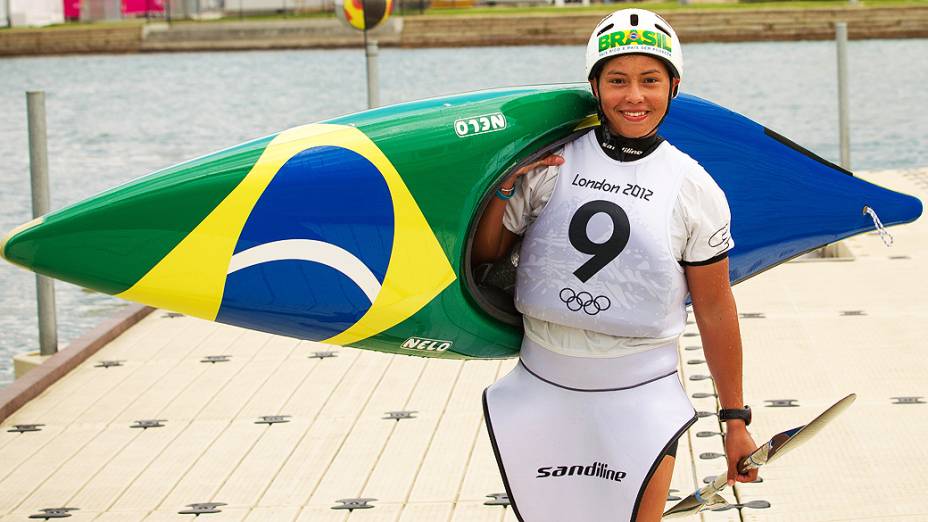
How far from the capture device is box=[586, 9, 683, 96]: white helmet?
273cm

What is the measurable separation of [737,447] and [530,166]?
2.22ft

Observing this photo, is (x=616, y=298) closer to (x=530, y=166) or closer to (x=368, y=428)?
(x=530, y=166)

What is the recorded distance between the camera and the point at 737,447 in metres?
2.84

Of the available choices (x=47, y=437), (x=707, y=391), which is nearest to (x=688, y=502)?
(x=707, y=391)

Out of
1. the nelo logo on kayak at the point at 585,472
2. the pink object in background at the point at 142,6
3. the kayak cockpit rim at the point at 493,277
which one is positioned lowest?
the nelo logo on kayak at the point at 585,472

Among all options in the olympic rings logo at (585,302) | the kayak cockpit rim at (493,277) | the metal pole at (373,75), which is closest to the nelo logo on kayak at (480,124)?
the kayak cockpit rim at (493,277)

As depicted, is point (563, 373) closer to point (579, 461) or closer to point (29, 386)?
point (579, 461)

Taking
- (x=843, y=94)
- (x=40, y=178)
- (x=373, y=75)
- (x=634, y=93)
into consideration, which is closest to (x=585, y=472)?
(x=634, y=93)

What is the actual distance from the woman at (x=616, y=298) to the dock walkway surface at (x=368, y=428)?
3.69 ft

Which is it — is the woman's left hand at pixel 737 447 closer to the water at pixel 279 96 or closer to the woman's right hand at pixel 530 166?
the woman's right hand at pixel 530 166

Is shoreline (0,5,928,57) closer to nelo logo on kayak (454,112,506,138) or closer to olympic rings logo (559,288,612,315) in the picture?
nelo logo on kayak (454,112,506,138)

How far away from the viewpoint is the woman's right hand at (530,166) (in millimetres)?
2822

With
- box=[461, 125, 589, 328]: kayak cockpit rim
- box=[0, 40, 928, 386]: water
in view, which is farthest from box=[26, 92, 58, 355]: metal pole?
box=[461, 125, 589, 328]: kayak cockpit rim

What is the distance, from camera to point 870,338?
5.77 metres
